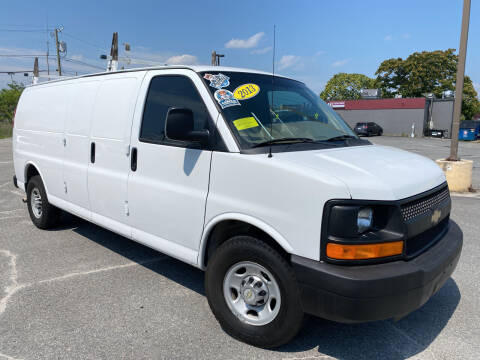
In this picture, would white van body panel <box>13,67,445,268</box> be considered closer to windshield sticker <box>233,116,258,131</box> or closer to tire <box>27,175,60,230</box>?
windshield sticker <box>233,116,258,131</box>

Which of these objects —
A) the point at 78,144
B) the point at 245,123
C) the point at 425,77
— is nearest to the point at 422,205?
the point at 245,123

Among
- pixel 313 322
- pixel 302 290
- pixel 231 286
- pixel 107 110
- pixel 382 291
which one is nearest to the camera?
pixel 382 291

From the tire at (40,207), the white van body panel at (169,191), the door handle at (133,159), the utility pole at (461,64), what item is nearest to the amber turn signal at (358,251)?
the white van body panel at (169,191)

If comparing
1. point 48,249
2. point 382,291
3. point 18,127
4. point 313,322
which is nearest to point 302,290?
point 382,291

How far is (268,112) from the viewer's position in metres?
3.18

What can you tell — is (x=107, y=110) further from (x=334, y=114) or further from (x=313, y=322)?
(x=313, y=322)

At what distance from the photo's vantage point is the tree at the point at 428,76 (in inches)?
2062

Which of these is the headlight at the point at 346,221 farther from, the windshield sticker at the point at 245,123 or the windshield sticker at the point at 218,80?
the windshield sticker at the point at 218,80

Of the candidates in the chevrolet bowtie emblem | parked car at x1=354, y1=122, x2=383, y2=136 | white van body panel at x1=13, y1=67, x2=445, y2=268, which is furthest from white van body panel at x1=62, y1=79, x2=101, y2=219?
parked car at x1=354, y1=122, x2=383, y2=136

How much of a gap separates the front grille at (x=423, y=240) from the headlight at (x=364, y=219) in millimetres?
315

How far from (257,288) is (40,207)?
166 inches

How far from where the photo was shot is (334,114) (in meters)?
4.02

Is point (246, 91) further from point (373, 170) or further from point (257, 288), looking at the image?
point (257, 288)

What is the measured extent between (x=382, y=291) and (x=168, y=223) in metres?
1.82
